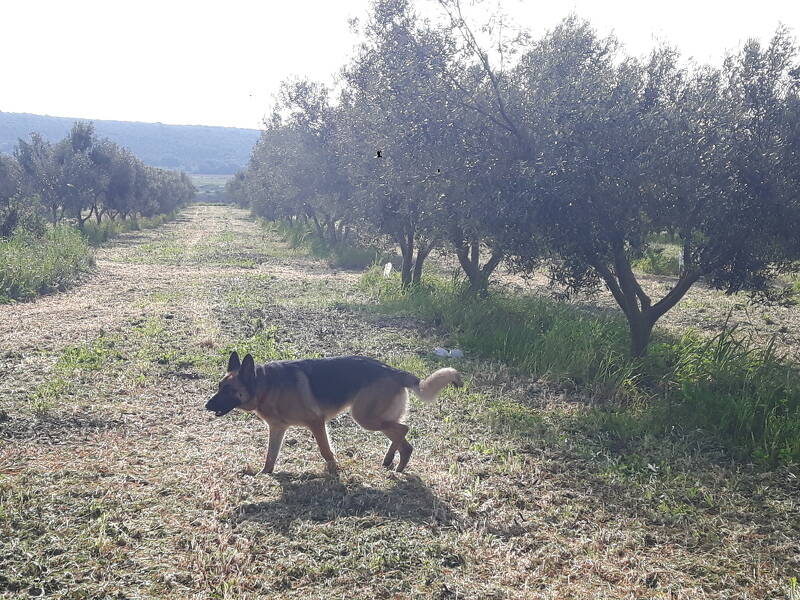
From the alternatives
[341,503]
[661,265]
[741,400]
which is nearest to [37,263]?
[341,503]

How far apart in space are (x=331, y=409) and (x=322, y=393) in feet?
0.65

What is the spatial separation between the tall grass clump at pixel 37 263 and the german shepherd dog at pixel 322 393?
12091mm

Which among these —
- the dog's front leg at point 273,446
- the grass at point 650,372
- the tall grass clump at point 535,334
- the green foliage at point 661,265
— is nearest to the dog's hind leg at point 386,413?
the dog's front leg at point 273,446

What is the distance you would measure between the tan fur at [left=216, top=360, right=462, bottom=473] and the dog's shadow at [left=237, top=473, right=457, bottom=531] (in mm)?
279

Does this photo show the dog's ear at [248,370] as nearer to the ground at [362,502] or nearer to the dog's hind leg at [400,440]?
the ground at [362,502]

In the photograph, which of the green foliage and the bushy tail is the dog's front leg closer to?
the bushy tail

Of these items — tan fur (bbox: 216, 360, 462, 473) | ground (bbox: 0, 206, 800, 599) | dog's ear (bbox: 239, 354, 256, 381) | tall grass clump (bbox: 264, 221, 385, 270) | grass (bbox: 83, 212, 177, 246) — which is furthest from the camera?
grass (bbox: 83, 212, 177, 246)

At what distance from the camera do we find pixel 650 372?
947cm

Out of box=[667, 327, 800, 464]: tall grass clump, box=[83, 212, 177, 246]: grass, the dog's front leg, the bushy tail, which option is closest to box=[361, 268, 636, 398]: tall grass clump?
box=[667, 327, 800, 464]: tall grass clump

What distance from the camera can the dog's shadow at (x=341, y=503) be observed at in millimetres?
5125

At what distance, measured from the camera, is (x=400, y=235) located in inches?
734

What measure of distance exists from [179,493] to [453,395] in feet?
14.1

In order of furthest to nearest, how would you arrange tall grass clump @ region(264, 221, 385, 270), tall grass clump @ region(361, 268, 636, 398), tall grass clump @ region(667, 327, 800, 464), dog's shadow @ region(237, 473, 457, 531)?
tall grass clump @ region(264, 221, 385, 270) → tall grass clump @ region(361, 268, 636, 398) → tall grass clump @ region(667, 327, 800, 464) → dog's shadow @ region(237, 473, 457, 531)

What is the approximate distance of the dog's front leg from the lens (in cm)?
592
